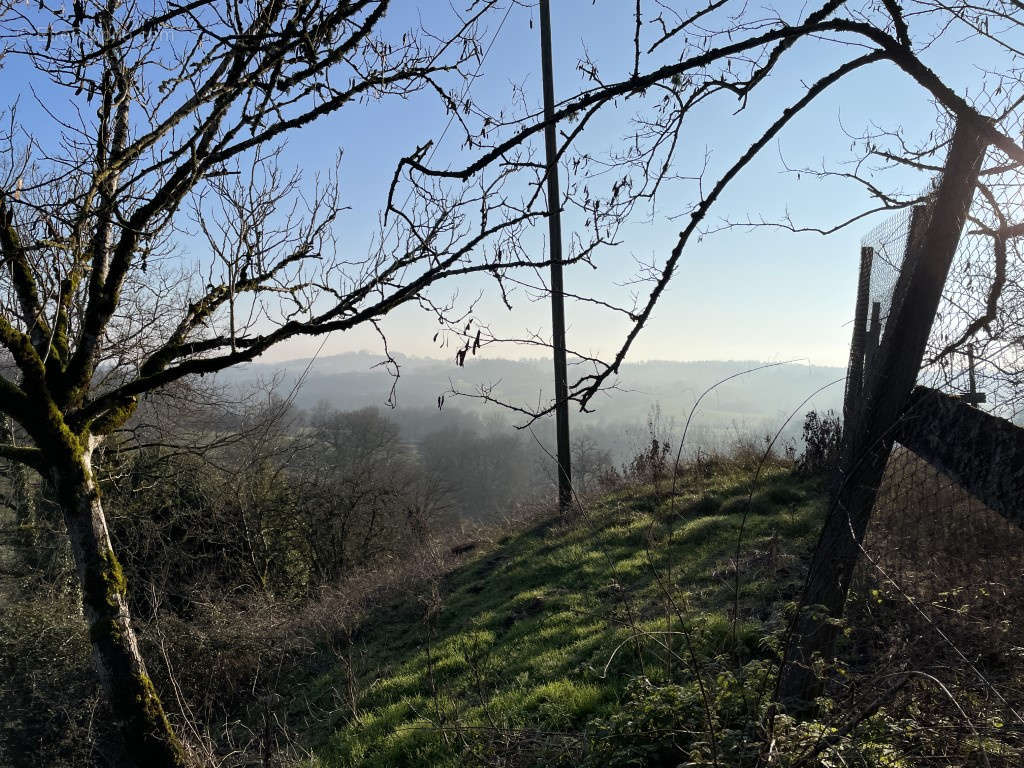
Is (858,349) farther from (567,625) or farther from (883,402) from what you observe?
(567,625)

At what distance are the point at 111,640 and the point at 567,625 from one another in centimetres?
A: 390

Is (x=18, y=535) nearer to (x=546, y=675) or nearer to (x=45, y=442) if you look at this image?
(x=45, y=442)

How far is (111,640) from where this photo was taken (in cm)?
477

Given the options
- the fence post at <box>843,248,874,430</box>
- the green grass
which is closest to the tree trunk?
the green grass

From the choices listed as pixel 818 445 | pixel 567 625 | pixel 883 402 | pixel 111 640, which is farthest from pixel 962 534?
pixel 818 445

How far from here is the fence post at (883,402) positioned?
2393 millimetres

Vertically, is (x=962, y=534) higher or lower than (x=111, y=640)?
higher

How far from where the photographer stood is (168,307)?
419 inches

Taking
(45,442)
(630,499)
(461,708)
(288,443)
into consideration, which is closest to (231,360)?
(45,442)

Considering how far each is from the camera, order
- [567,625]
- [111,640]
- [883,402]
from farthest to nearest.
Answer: [567,625]
[111,640]
[883,402]

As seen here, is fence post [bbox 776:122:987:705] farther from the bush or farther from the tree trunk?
the bush

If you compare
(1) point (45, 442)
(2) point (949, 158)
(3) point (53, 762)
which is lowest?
(3) point (53, 762)

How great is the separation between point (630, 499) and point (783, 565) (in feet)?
14.6

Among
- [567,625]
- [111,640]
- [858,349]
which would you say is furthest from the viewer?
[567,625]
